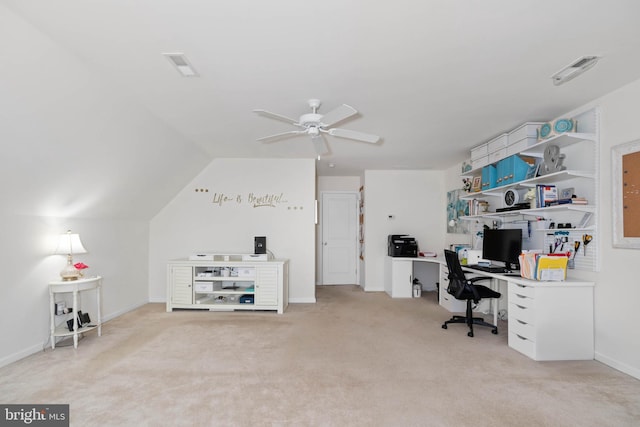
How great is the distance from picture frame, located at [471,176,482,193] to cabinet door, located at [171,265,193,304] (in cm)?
440

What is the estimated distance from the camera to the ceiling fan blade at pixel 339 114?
9.21ft

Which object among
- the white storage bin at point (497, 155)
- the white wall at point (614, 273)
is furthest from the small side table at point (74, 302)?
the white wall at point (614, 273)

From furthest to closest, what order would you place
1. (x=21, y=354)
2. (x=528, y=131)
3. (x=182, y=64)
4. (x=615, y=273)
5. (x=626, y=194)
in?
(x=528, y=131) < (x=21, y=354) < (x=615, y=273) < (x=626, y=194) < (x=182, y=64)

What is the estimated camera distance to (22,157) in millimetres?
2789

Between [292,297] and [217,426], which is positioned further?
[292,297]

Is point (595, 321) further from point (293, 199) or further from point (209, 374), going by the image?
point (293, 199)

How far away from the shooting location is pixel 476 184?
17.2 ft

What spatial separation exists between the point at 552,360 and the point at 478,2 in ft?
10.4

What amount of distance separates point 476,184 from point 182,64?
14.2 feet

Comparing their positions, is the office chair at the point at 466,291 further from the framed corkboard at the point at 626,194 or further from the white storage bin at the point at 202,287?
the white storage bin at the point at 202,287

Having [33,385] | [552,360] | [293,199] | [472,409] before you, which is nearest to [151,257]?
[293,199]

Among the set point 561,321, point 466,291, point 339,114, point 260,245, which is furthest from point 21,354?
point 561,321

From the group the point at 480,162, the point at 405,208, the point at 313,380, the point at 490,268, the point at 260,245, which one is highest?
the point at 480,162

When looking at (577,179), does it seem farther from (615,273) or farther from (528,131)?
(615,273)
